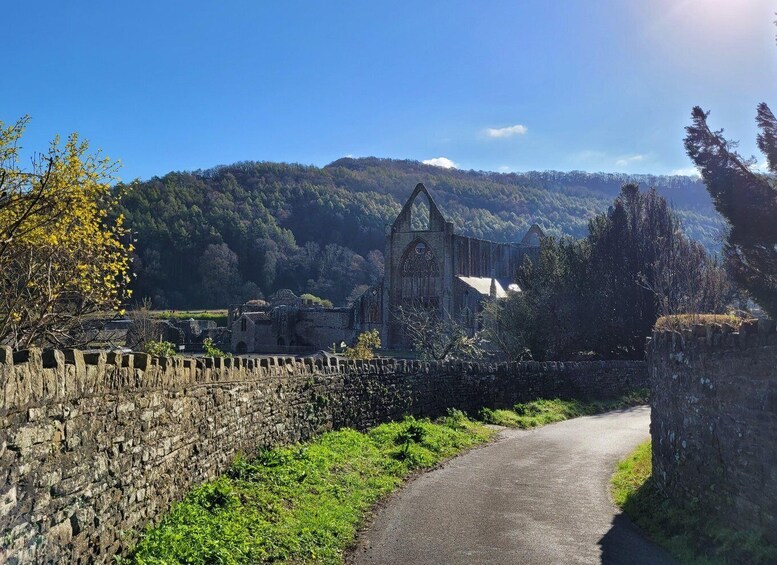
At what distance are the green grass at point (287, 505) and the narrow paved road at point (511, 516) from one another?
1.81ft

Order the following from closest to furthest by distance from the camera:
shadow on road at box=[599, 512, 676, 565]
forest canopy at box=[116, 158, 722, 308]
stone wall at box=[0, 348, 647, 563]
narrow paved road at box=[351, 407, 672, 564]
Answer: stone wall at box=[0, 348, 647, 563] → shadow on road at box=[599, 512, 676, 565] → narrow paved road at box=[351, 407, 672, 564] → forest canopy at box=[116, 158, 722, 308]

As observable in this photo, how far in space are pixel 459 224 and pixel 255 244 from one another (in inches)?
2755

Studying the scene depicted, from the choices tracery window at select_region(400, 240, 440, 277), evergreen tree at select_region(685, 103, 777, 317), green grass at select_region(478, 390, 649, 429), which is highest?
tracery window at select_region(400, 240, 440, 277)

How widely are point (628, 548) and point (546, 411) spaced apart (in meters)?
17.8

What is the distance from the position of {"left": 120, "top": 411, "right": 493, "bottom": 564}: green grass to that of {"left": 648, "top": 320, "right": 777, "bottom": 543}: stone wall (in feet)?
16.6

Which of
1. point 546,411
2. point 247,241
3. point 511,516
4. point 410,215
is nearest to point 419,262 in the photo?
point 410,215

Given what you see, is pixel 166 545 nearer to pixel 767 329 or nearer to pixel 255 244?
pixel 767 329

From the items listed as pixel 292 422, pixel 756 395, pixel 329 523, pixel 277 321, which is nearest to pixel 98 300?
pixel 292 422

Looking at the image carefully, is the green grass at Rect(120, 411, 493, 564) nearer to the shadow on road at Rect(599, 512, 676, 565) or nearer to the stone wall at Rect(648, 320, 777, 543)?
the shadow on road at Rect(599, 512, 676, 565)

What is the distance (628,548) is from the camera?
33.5 feet

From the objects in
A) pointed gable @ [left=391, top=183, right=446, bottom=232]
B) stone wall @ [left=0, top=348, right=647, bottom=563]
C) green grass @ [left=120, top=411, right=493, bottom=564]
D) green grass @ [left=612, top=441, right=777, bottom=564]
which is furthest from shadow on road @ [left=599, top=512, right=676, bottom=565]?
pointed gable @ [left=391, top=183, right=446, bottom=232]

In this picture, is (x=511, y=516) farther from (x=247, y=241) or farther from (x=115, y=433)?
(x=247, y=241)

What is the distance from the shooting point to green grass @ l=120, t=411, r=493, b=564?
8.55 m

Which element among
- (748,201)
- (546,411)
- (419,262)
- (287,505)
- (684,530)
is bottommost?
(546,411)
